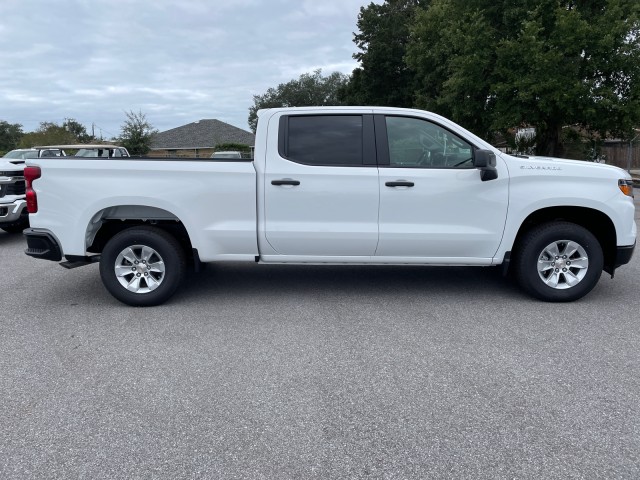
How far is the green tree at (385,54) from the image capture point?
4034cm

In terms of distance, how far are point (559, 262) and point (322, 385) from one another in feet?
10.5

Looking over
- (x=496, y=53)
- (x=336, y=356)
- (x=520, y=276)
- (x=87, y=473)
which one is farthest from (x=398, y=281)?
(x=496, y=53)

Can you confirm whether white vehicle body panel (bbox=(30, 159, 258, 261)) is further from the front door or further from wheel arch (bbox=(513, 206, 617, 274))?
wheel arch (bbox=(513, 206, 617, 274))

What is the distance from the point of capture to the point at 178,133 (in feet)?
187

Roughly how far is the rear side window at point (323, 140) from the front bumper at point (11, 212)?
6079 mm

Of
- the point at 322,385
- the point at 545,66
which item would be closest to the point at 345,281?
the point at 322,385

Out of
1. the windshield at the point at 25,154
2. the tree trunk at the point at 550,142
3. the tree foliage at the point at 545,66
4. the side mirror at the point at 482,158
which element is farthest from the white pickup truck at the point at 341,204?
the tree trunk at the point at 550,142

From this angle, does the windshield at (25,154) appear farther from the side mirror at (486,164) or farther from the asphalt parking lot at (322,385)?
the side mirror at (486,164)

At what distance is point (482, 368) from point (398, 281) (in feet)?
8.66

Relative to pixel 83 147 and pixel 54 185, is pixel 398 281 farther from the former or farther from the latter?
pixel 83 147

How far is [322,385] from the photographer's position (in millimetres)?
3760

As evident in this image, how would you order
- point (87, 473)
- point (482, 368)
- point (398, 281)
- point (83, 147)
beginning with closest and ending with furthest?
point (87, 473) < point (482, 368) < point (398, 281) < point (83, 147)

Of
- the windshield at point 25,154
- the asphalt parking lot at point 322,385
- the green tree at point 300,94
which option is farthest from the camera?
the green tree at point 300,94

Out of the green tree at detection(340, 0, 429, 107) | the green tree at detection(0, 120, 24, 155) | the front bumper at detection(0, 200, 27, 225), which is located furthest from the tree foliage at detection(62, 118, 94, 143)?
the front bumper at detection(0, 200, 27, 225)
